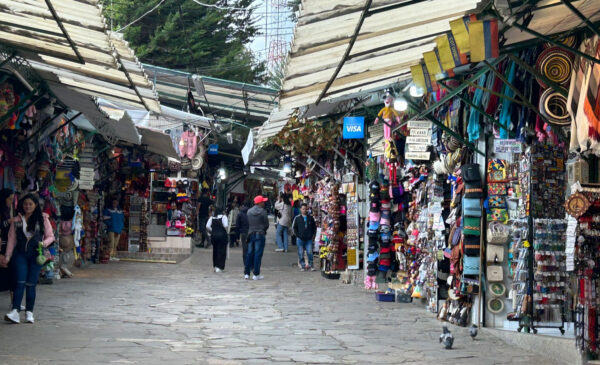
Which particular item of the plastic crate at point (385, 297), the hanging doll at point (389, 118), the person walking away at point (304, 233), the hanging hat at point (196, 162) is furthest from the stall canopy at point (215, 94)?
the plastic crate at point (385, 297)

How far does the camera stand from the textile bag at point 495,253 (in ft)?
34.7

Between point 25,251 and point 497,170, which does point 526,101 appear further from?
point 25,251

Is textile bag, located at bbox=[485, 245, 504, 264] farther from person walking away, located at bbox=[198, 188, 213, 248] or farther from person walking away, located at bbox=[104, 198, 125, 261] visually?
person walking away, located at bbox=[198, 188, 213, 248]

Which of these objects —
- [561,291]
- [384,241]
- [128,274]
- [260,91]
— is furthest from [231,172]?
[561,291]

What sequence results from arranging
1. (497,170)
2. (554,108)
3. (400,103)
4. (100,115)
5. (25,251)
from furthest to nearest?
1. (100,115)
2. (400,103)
3. (497,170)
4. (25,251)
5. (554,108)

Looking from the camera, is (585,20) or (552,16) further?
(552,16)

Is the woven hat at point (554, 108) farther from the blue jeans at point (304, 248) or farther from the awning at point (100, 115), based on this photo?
the blue jeans at point (304, 248)

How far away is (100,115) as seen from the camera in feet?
45.4

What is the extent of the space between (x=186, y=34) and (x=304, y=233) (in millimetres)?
15148

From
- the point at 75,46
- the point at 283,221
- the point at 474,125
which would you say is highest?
the point at 75,46

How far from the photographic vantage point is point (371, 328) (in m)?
10.9

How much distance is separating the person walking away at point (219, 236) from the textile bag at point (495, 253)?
1074cm

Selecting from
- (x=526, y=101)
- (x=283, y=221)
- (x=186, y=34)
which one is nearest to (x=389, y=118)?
(x=526, y=101)

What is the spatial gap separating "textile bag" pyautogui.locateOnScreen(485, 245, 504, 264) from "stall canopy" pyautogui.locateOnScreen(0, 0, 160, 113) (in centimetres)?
479
